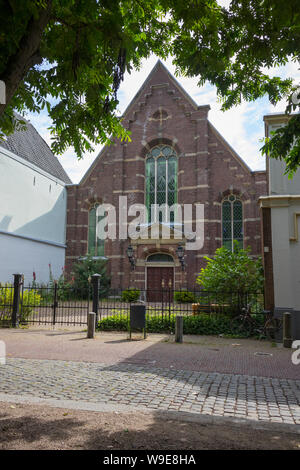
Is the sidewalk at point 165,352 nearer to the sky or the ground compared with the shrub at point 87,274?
nearer to the ground

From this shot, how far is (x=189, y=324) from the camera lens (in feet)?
37.5

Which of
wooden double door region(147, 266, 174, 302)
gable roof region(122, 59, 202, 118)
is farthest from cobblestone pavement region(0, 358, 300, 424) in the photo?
gable roof region(122, 59, 202, 118)

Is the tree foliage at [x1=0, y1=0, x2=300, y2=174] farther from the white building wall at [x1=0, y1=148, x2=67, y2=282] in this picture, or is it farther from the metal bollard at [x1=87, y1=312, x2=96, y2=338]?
the white building wall at [x1=0, y1=148, x2=67, y2=282]

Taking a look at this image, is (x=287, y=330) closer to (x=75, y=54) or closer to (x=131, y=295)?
(x=75, y=54)

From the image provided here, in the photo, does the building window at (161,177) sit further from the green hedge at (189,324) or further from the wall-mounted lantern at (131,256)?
the green hedge at (189,324)

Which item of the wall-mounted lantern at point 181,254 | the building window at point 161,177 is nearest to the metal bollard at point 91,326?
the wall-mounted lantern at point 181,254

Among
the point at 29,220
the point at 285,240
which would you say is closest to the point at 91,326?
the point at 285,240

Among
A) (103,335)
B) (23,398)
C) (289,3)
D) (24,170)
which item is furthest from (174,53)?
(24,170)

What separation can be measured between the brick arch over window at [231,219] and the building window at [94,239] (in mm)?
8748

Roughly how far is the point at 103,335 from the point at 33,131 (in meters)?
20.6

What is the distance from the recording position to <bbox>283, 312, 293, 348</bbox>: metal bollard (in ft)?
31.1

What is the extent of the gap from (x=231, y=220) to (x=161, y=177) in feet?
19.2

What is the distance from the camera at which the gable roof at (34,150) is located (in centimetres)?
2200
